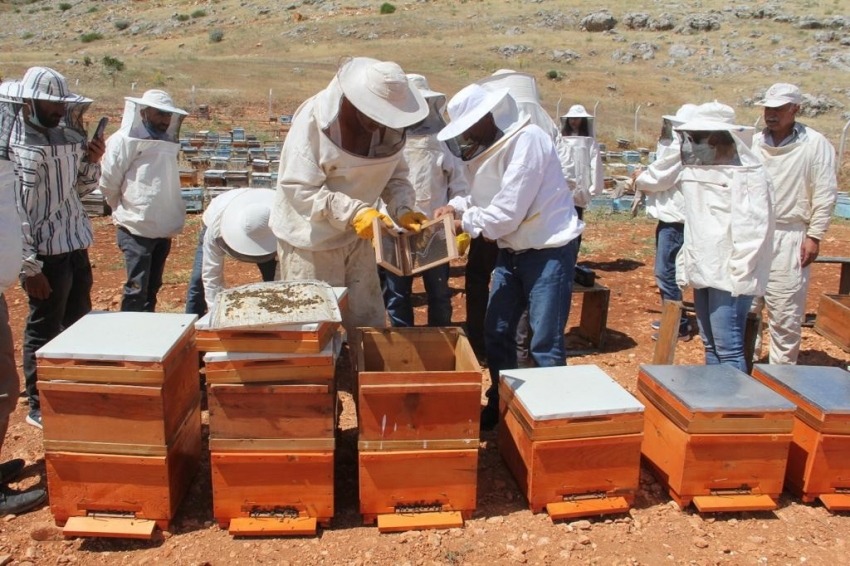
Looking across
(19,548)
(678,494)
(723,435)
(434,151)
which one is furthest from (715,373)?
(19,548)

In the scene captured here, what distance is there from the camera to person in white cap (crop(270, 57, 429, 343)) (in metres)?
3.10

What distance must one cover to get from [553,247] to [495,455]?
1164 mm

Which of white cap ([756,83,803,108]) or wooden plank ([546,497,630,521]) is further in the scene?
white cap ([756,83,803,108])

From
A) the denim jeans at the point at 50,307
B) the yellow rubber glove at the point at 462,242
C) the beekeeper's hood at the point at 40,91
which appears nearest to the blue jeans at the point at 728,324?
the yellow rubber glove at the point at 462,242

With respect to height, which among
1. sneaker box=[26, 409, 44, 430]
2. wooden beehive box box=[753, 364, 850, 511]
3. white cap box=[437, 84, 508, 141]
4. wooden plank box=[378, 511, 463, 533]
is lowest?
sneaker box=[26, 409, 44, 430]

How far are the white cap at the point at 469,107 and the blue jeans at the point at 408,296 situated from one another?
1475 mm

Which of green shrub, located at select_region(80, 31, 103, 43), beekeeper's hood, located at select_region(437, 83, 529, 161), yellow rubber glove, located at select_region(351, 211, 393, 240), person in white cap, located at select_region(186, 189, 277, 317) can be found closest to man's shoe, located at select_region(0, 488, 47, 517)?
person in white cap, located at select_region(186, 189, 277, 317)

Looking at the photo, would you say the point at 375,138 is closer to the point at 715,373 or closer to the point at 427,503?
the point at 427,503

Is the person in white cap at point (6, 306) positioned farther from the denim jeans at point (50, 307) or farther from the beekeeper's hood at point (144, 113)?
the beekeeper's hood at point (144, 113)

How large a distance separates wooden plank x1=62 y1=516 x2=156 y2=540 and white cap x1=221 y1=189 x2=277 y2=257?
1.80 meters

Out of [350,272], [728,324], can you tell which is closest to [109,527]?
[350,272]

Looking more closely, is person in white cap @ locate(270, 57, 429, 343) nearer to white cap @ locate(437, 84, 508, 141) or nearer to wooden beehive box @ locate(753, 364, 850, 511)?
white cap @ locate(437, 84, 508, 141)

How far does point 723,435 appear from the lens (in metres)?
3.07

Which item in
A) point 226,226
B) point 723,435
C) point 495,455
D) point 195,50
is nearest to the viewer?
point 723,435
